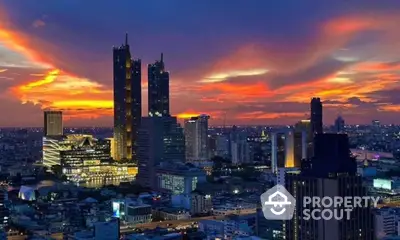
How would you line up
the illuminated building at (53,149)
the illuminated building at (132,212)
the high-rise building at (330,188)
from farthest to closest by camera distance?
1. the illuminated building at (53,149)
2. the illuminated building at (132,212)
3. the high-rise building at (330,188)

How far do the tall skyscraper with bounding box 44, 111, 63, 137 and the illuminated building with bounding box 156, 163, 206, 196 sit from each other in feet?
39.2

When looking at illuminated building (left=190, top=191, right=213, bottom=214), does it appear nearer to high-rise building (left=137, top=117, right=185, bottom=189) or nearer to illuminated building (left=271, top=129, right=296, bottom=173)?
high-rise building (left=137, top=117, right=185, bottom=189)

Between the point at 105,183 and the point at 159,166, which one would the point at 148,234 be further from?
the point at 105,183

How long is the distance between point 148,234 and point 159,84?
64.5ft

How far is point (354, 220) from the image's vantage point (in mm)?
8172

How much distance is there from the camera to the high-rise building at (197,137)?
33.4 m

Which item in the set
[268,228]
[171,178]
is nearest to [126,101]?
[171,178]

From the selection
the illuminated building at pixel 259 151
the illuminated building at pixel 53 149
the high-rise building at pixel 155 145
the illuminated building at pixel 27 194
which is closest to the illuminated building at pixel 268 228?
the illuminated building at pixel 27 194

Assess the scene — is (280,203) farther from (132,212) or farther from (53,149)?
(53,149)

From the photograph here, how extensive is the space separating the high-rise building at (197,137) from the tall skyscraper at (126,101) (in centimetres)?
387

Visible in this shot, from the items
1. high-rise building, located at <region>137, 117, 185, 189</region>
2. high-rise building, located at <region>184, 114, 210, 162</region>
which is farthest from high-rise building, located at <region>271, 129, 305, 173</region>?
high-rise building, located at <region>184, 114, 210, 162</region>

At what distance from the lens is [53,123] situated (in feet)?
111

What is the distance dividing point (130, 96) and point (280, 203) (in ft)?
72.7

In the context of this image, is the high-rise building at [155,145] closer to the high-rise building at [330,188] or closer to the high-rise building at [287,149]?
the high-rise building at [287,149]
